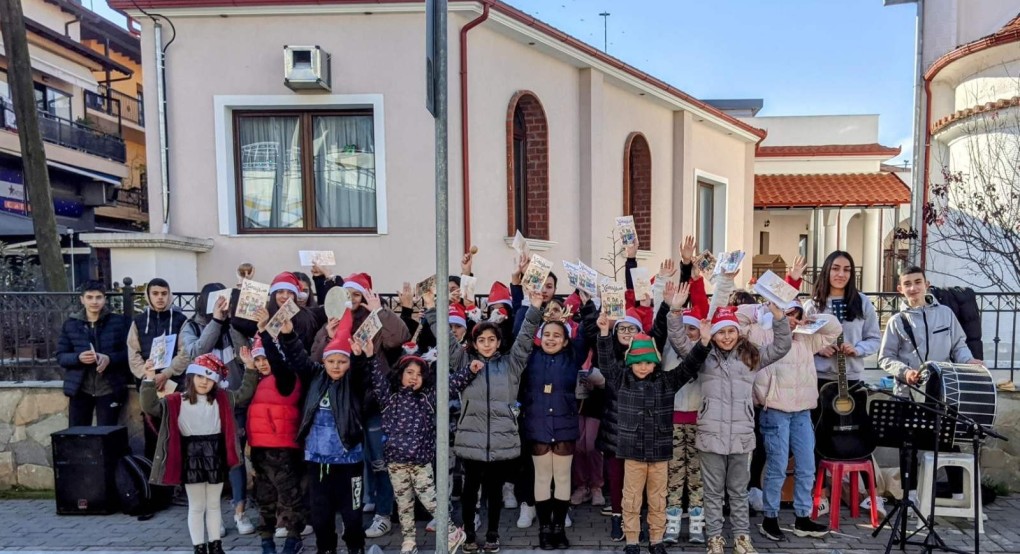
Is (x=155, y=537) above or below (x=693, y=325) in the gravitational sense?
below

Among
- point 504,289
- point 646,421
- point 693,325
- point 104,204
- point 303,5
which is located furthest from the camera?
point 104,204

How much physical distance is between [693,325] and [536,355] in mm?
1238

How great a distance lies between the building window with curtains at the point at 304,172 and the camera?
8336mm

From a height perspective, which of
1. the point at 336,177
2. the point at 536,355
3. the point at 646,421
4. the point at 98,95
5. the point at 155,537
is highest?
the point at 98,95

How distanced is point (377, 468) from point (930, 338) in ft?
15.2

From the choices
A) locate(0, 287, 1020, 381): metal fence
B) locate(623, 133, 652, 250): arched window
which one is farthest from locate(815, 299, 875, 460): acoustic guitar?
locate(623, 133, 652, 250): arched window

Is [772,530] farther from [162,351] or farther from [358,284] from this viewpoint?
[162,351]

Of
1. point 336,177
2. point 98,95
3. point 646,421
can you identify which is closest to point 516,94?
point 336,177

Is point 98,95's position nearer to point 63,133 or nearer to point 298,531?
point 63,133

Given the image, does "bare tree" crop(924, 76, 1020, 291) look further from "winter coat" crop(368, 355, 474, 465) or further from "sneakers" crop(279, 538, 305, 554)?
"sneakers" crop(279, 538, 305, 554)

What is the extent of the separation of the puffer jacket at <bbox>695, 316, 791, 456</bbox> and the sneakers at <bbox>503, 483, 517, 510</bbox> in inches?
72.8

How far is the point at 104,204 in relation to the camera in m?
21.4

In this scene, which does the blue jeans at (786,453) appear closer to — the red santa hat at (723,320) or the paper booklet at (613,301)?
the red santa hat at (723,320)

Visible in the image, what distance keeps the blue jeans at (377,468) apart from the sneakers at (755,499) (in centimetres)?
306
